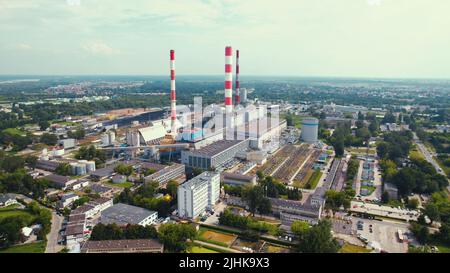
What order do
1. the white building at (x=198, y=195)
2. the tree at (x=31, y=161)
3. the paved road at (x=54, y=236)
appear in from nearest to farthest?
the paved road at (x=54, y=236) < the white building at (x=198, y=195) < the tree at (x=31, y=161)

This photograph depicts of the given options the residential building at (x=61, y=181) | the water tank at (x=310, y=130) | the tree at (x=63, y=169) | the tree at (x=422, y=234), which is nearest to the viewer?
the tree at (x=422, y=234)

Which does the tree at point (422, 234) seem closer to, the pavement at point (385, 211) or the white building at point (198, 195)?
the pavement at point (385, 211)

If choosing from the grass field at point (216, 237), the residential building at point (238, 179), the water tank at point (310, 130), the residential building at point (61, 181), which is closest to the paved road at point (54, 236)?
the residential building at point (61, 181)

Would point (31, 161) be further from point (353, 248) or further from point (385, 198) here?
point (385, 198)

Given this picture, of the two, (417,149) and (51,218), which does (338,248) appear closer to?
(51,218)

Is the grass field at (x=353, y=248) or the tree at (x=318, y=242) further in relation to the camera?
the grass field at (x=353, y=248)
